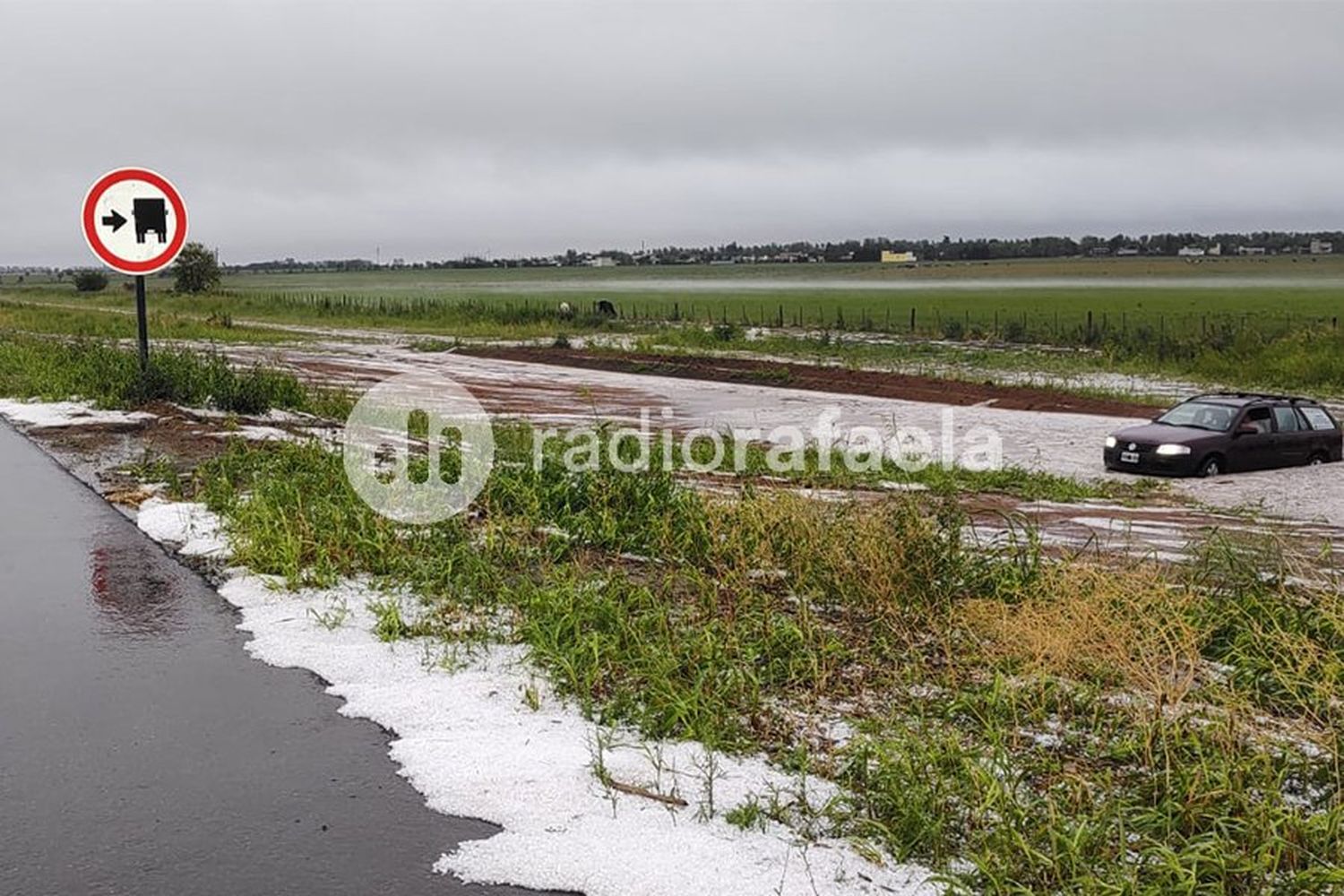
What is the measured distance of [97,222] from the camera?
13.5m

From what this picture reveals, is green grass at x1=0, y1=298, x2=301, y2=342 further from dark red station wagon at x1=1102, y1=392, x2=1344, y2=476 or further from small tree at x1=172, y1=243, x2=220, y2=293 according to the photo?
small tree at x1=172, y1=243, x2=220, y2=293

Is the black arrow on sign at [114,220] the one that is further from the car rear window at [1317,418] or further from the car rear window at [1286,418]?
the car rear window at [1317,418]

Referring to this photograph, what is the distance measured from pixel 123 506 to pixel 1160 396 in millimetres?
26360

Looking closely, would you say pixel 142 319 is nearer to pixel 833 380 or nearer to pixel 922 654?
pixel 922 654

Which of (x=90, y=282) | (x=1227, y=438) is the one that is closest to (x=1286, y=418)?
(x=1227, y=438)

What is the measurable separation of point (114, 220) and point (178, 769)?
35.3ft

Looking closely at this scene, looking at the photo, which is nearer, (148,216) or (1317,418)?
(148,216)

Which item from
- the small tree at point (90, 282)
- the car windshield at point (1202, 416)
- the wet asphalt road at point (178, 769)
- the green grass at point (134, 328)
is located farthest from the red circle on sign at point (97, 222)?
the small tree at point (90, 282)

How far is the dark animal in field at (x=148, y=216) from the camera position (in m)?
13.7

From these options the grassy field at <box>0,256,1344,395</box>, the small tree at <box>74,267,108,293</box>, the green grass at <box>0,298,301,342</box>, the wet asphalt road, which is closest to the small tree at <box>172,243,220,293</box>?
the grassy field at <box>0,256,1344,395</box>

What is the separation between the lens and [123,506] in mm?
9672

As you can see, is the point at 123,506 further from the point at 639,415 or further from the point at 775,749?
the point at 639,415

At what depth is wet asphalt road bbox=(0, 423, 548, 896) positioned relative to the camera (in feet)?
12.8

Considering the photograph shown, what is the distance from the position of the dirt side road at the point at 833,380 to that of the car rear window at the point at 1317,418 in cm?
545
